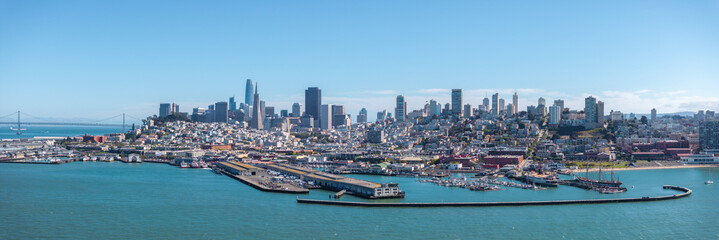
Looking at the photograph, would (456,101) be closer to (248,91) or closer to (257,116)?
(257,116)

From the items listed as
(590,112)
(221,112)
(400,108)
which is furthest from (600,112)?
(221,112)

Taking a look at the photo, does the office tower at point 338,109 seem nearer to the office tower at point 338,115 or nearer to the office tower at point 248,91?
the office tower at point 338,115

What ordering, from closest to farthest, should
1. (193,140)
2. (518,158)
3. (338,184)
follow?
(338,184), (518,158), (193,140)

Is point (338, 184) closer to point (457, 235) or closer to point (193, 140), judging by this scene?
point (457, 235)

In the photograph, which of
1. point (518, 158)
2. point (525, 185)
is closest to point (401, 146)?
point (518, 158)

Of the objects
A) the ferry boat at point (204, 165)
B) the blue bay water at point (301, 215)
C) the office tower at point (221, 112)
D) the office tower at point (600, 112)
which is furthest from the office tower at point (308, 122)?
the blue bay water at point (301, 215)

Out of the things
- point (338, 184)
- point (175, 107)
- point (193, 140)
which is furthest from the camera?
point (175, 107)

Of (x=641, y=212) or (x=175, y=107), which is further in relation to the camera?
(x=175, y=107)
